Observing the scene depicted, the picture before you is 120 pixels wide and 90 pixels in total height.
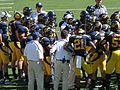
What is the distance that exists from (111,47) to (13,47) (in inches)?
118

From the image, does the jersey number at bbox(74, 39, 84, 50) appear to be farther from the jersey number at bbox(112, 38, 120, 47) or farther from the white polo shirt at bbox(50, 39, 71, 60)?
the jersey number at bbox(112, 38, 120, 47)

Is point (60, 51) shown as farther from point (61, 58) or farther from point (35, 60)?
point (35, 60)

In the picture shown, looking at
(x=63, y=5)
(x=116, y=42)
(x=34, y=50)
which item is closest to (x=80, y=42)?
(x=116, y=42)

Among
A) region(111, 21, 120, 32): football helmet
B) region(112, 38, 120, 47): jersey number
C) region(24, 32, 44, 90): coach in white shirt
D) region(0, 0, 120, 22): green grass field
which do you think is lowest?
region(24, 32, 44, 90): coach in white shirt

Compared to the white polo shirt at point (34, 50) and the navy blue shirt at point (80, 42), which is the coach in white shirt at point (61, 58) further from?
the white polo shirt at point (34, 50)

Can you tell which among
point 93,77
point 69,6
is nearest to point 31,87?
point 93,77

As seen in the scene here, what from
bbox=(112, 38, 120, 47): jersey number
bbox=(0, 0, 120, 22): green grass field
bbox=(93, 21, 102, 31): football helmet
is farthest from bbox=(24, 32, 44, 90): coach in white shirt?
bbox=(0, 0, 120, 22): green grass field

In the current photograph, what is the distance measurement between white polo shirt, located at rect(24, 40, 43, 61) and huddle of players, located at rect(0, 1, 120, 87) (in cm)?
17

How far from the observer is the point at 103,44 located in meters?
8.79

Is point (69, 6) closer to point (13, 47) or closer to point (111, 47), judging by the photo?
point (13, 47)

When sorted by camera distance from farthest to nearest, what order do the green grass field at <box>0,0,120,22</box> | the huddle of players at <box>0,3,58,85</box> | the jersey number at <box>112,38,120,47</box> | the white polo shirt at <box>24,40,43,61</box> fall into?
the green grass field at <box>0,0,120,22</box> < the huddle of players at <box>0,3,58,85</box> < the jersey number at <box>112,38,120,47</box> < the white polo shirt at <box>24,40,43,61</box>

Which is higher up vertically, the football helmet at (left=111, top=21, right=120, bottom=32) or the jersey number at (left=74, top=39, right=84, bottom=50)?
the football helmet at (left=111, top=21, right=120, bottom=32)

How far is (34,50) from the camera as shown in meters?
8.42

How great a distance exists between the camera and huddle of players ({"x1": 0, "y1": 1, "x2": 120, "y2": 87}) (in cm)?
864
